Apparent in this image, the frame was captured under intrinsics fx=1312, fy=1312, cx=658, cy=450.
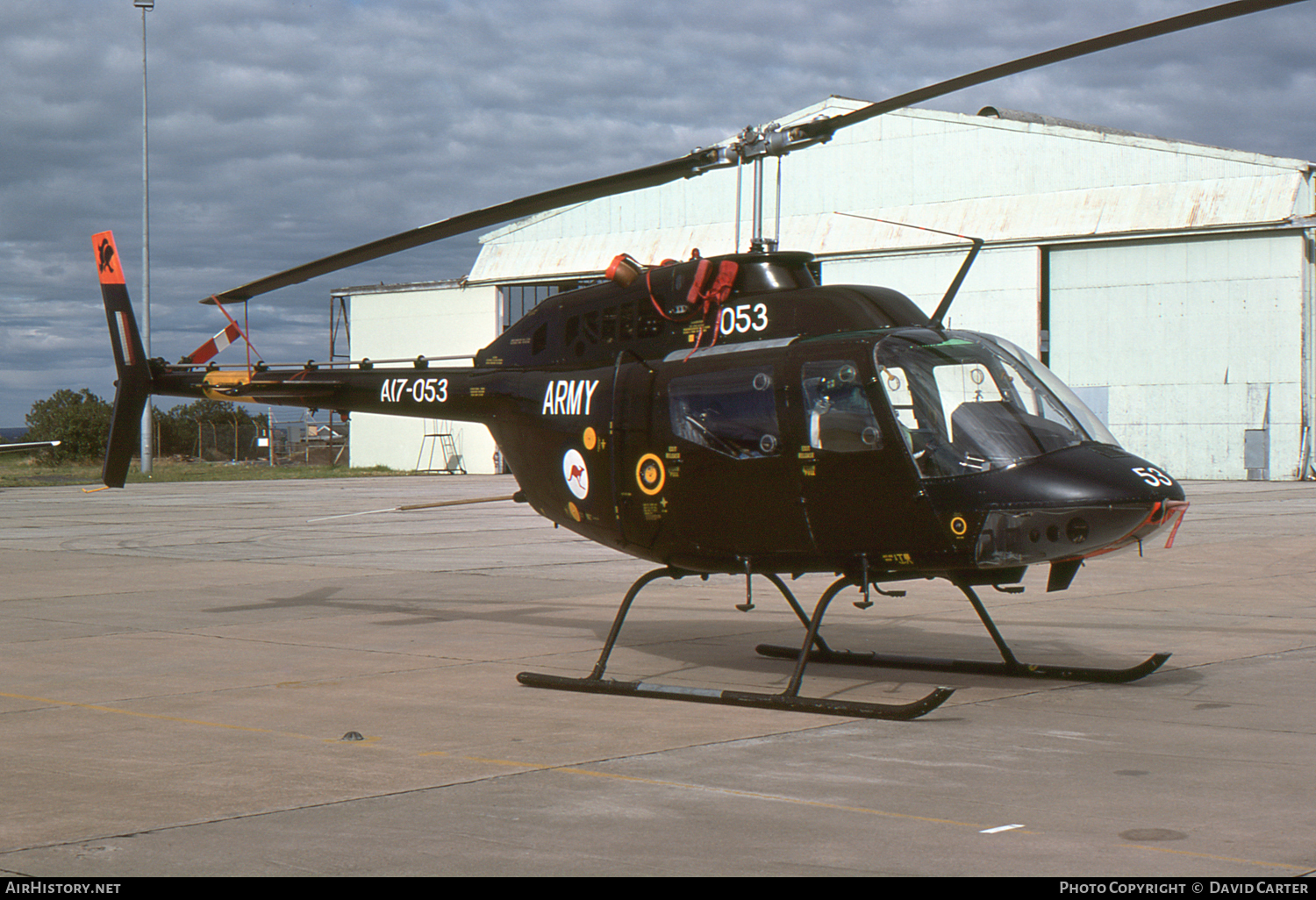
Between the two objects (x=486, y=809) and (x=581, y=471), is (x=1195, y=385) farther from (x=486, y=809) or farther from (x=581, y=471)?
(x=486, y=809)

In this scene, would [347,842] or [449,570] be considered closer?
[347,842]

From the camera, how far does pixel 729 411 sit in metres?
9.12

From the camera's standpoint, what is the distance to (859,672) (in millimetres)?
9859

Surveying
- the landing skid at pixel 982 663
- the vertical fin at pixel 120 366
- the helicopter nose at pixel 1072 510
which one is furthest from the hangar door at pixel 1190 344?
the helicopter nose at pixel 1072 510

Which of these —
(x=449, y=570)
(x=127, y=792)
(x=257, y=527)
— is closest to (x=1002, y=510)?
(x=127, y=792)

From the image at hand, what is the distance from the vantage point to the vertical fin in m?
13.5

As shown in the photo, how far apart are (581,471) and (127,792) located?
4.64 m

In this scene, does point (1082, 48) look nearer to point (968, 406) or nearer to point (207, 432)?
point (968, 406)

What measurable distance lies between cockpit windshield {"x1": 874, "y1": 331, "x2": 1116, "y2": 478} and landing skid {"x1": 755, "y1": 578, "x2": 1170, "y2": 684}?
1.08 meters

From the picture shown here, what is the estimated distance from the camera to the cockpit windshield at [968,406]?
8.18m

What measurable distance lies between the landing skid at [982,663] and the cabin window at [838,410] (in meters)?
0.93

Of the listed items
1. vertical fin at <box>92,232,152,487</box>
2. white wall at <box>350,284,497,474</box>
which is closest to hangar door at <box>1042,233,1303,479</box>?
white wall at <box>350,284,497,474</box>

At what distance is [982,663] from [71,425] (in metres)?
61.1

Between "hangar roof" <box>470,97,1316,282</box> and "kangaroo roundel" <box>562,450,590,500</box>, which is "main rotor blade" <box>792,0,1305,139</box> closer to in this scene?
"kangaroo roundel" <box>562,450,590,500</box>
